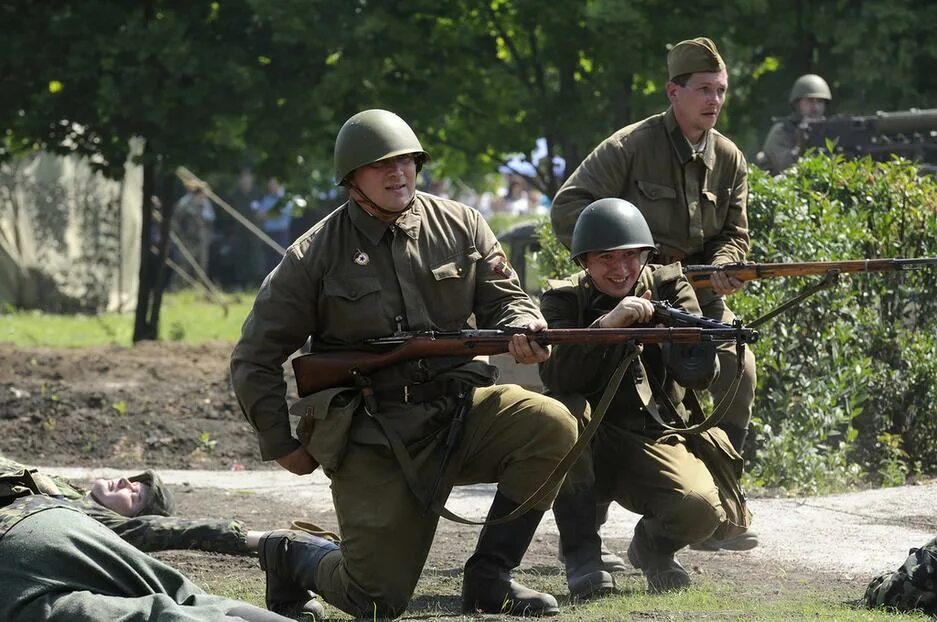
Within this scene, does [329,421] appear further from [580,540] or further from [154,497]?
[154,497]

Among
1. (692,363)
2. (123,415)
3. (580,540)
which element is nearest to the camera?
(692,363)

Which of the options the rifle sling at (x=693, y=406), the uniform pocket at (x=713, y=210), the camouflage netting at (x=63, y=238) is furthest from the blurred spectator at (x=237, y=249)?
the rifle sling at (x=693, y=406)

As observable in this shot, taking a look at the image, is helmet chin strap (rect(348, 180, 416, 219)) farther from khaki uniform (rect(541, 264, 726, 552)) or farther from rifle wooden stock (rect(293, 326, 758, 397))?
khaki uniform (rect(541, 264, 726, 552))

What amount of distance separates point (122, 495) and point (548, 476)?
8.05ft

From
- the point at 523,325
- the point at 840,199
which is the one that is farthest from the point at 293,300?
the point at 840,199

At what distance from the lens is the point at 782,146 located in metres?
14.8

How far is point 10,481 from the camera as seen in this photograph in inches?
206

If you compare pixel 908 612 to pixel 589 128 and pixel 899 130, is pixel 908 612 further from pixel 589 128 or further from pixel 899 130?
pixel 589 128

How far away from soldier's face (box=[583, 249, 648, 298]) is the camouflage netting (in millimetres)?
17758

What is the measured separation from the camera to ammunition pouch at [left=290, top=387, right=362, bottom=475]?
20.9ft

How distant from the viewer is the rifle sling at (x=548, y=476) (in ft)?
20.5

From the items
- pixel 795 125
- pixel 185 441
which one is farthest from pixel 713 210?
pixel 795 125

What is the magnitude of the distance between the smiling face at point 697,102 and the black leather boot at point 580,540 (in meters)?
1.86

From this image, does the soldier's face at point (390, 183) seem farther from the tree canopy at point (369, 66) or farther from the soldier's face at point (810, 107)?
the soldier's face at point (810, 107)
